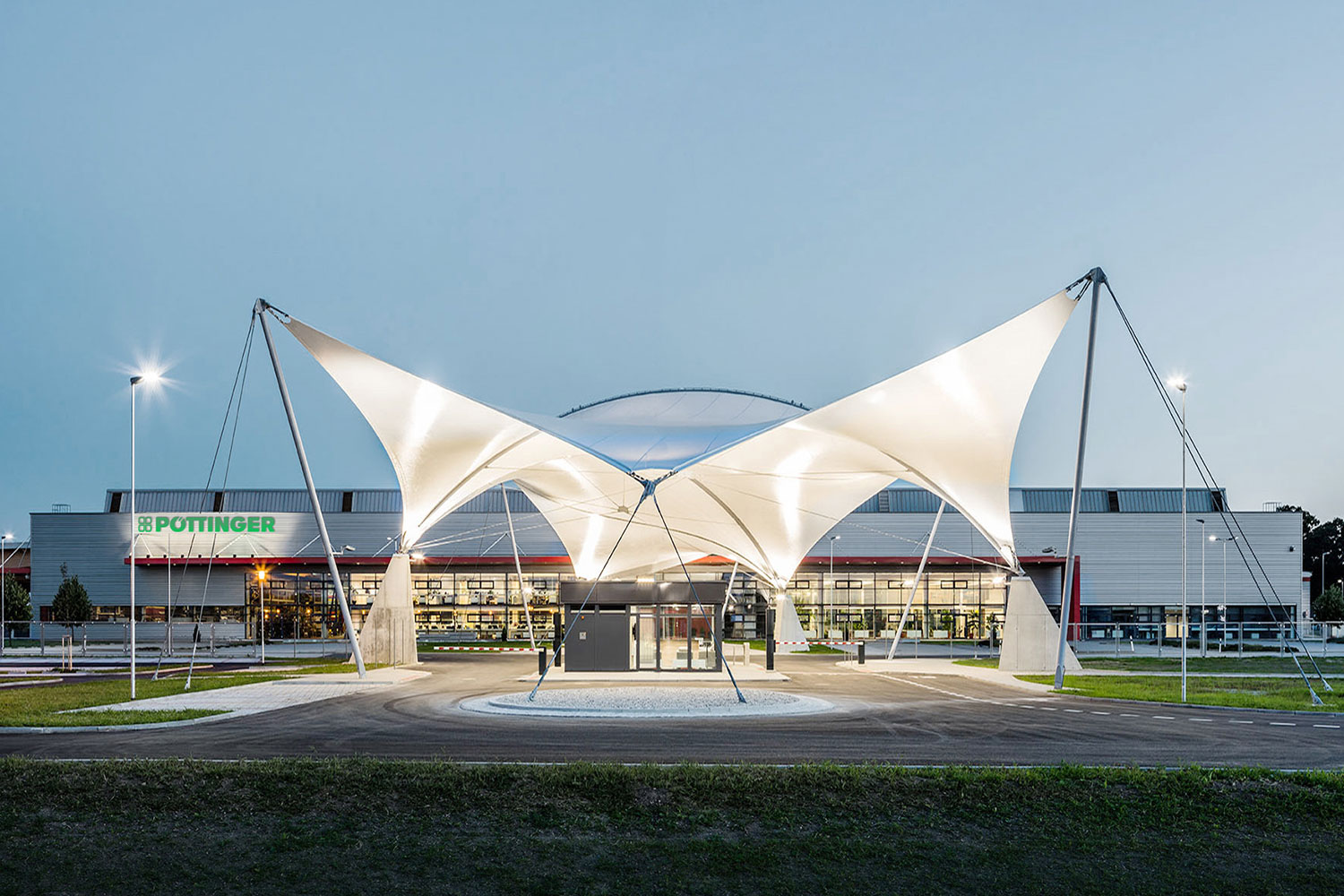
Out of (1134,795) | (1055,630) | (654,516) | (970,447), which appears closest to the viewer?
(1134,795)

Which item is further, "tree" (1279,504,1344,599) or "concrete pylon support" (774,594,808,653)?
"tree" (1279,504,1344,599)

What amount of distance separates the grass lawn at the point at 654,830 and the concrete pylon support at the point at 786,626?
33.5 meters

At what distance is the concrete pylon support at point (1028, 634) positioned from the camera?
3116 cm

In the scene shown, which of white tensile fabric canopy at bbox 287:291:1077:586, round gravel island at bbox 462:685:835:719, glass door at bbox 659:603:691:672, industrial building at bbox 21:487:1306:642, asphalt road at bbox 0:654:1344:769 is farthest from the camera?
industrial building at bbox 21:487:1306:642

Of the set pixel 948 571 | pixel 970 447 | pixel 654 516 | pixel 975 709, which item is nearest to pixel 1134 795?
→ pixel 975 709

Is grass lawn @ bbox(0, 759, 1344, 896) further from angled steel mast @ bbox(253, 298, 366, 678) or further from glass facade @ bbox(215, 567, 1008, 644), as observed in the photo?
glass facade @ bbox(215, 567, 1008, 644)

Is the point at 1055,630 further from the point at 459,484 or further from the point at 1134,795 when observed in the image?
the point at 1134,795

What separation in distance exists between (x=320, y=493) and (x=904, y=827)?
189 feet

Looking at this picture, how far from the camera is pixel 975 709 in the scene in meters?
20.2

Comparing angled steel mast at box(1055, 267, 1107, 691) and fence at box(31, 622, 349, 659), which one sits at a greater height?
angled steel mast at box(1055, 267, 1107, 691)

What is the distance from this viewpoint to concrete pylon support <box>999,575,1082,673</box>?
31.2 metres

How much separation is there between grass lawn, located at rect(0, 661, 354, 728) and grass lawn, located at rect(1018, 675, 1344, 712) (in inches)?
785

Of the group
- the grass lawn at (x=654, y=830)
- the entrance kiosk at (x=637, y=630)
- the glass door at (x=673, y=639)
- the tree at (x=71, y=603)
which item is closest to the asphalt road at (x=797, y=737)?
the grass lawn at (x=654, y=830)

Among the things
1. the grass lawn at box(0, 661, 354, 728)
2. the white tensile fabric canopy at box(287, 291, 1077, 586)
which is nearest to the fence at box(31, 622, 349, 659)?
the grass lawn at box(0, 661, 354, 728)
